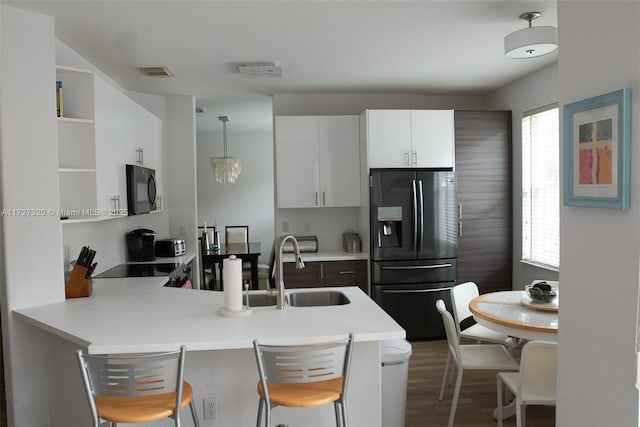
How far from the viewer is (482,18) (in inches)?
120

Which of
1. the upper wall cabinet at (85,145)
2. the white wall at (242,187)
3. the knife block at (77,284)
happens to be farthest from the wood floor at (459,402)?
the white wall at (242,187)

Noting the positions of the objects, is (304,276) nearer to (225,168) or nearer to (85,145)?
(85,145)

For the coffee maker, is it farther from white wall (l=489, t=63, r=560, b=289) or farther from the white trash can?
white wall (l=489, t=63, r=560, b=289)

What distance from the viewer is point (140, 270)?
13.4ft

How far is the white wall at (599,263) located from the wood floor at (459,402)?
1103mm

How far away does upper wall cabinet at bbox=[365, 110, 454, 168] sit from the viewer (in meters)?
4.78

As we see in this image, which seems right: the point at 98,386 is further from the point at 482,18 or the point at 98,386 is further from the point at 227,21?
the point at 482,18

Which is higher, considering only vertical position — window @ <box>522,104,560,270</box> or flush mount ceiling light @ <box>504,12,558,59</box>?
flush mount ceiling light @ <box>504,12,558,59</box>

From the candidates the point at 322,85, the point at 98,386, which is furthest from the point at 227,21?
the point at 98,386

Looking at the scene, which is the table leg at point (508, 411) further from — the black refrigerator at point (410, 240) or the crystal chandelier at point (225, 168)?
the crystal chandelier at point (225, 168)

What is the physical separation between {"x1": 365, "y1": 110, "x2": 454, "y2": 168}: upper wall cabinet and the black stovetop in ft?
6.99

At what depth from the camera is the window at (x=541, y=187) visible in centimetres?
427

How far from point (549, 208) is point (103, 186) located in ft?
12.1

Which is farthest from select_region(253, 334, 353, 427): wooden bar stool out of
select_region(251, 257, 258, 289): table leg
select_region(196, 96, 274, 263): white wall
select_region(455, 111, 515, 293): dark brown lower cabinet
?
select_region(196, 96, 274, 263): white wall
